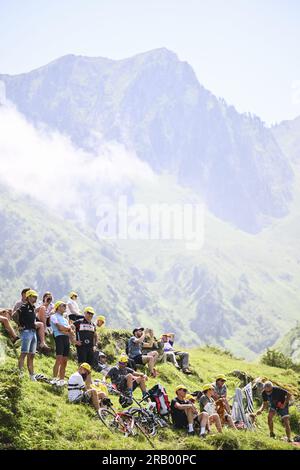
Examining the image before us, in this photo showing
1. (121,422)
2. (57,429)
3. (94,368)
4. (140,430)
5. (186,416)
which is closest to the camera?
(57,429)

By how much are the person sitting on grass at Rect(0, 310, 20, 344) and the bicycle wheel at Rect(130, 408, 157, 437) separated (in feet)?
16.7

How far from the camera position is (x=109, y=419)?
17.7 m

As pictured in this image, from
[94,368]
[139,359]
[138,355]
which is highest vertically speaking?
[138,355]

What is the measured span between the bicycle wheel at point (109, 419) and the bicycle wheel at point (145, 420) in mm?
724

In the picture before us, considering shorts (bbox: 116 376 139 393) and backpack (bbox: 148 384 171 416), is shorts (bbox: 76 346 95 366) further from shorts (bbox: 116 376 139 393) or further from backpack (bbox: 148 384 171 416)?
backpack (bbox: 148 384 171 416)

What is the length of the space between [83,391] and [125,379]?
2.76 m

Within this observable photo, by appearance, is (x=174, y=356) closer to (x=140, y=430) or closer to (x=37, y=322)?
(x=37, y=322)

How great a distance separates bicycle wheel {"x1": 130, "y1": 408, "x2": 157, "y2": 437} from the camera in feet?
58.9

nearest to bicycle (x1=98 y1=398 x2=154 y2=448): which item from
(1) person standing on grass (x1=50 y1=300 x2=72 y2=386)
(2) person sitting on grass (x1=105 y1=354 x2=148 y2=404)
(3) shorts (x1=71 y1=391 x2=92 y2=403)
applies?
(3) shorts (x1=71 y1=391 x2=92 y2=403)

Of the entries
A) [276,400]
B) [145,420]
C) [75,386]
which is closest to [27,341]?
[75,386]

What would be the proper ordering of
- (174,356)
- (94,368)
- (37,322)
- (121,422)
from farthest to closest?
(174,356) < (94,368) < (37,322) < (121,422)

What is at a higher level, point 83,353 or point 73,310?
point 73,310
